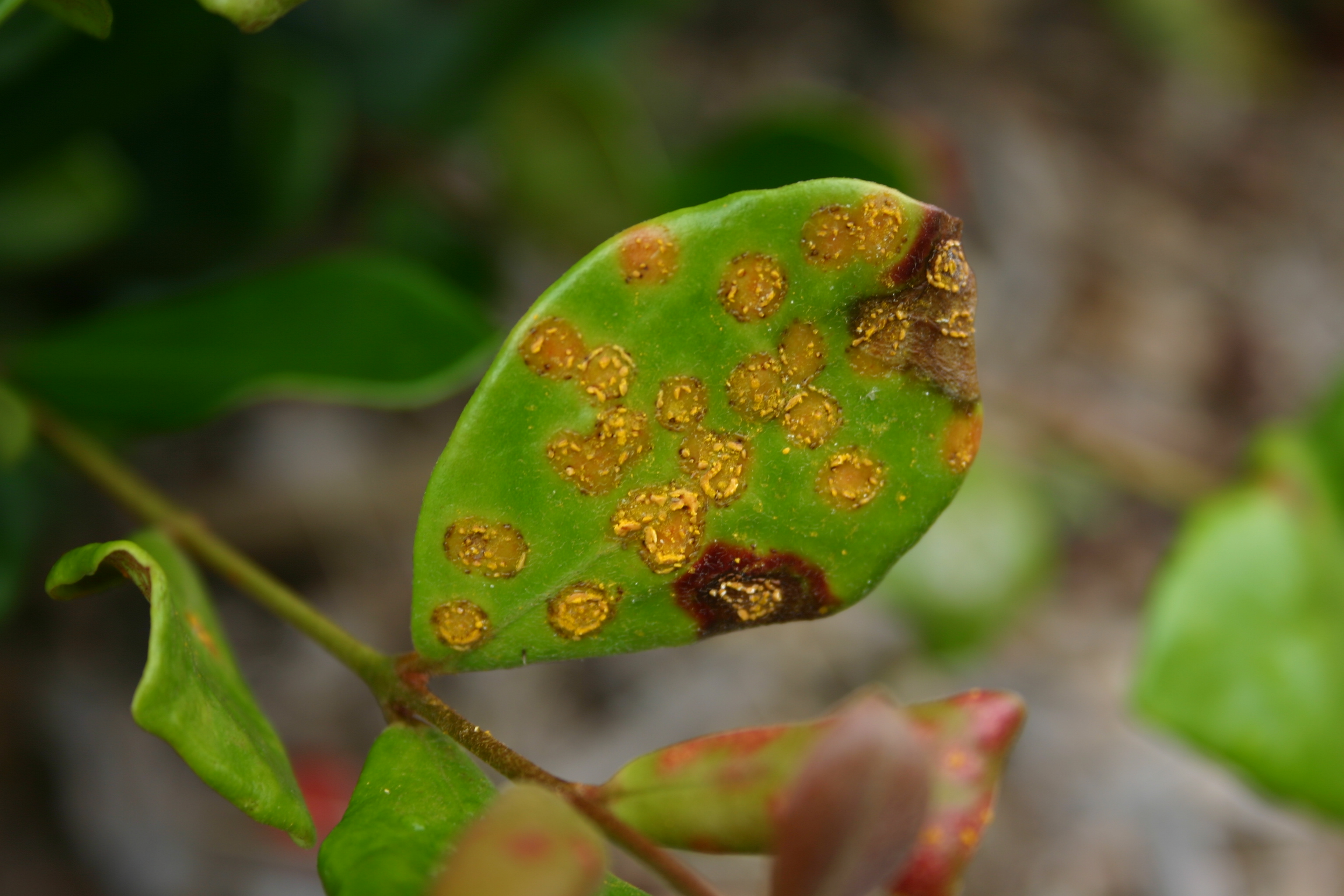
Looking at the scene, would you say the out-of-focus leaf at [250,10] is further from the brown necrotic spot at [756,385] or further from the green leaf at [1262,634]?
the green leaf at [1262,634]

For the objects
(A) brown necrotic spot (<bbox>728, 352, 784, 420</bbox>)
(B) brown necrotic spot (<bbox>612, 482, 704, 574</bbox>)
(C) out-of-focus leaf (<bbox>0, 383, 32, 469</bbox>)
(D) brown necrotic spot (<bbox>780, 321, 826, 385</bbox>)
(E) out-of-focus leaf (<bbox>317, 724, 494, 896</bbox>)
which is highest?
(D) brown necrotic spot (<bbox>780, 321, 826, 385</bbox>)

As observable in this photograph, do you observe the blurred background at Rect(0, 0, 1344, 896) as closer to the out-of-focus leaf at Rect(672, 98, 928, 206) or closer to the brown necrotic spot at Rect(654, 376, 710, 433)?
the out-of-focus leaf at Rect(672, 98, 928, 206)

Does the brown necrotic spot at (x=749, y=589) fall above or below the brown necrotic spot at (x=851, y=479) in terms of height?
below

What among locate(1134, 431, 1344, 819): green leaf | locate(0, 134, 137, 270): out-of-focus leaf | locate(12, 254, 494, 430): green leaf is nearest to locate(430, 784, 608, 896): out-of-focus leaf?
locate(12, 254, 494, 430): green leaf

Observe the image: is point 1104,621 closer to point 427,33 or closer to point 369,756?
point 427,33

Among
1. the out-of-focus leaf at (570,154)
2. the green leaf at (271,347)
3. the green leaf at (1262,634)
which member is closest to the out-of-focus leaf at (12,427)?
the green leaf at (271,347)

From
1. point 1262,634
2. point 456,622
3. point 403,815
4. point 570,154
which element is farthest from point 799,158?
point 403,815
